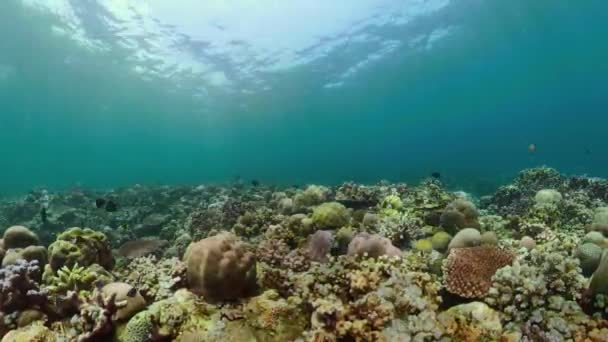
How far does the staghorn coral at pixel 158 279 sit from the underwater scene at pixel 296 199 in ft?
0.10

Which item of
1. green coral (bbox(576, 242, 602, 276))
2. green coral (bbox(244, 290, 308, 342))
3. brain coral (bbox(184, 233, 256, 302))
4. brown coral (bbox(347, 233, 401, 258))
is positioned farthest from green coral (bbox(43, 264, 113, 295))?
green coral (bbox(576, 242, 602, 276))

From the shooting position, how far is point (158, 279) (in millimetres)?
5758

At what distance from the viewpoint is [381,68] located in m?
48.1

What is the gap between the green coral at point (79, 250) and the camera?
6.29 meters

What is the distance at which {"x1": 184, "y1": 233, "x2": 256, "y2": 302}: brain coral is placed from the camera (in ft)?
17.6

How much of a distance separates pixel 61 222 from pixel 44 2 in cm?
1939

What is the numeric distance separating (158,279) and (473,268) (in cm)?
462

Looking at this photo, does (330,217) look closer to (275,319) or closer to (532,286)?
(275,319)

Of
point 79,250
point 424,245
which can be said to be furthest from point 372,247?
point 79,250

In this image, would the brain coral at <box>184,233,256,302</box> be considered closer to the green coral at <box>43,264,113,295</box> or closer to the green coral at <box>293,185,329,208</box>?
the green coral at <box>43,264,113,295</box>

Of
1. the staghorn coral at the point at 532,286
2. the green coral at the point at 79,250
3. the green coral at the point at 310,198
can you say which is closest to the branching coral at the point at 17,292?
the green coral at the point at 79,250

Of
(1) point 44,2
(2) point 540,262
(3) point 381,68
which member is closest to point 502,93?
(3) point 381,68

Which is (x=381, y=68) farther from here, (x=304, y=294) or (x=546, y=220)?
(x=304, y=294)

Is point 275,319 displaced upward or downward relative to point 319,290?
downward
